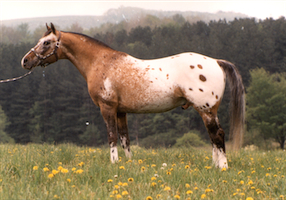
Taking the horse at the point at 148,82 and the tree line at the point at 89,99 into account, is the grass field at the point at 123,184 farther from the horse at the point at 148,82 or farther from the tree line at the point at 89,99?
the tree line at the point at 89,99

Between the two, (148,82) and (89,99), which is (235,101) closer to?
(148,82)

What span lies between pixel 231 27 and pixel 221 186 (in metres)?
56.4

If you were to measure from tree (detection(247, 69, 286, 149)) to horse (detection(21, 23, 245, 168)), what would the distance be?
36.2m

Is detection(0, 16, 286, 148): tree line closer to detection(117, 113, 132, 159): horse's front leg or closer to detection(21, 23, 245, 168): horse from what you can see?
detection(117, 113, 132, 159): horse's front leg

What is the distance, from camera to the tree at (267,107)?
38594 mm

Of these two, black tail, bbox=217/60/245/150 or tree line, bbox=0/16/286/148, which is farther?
tree line, bbox=0/16/286/148

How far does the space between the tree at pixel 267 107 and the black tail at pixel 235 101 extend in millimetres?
35540

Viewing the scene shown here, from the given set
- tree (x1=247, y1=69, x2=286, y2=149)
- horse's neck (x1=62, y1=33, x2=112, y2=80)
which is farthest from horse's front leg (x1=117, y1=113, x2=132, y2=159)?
tree (x1=247, y1=69, x2=286, y2=149)

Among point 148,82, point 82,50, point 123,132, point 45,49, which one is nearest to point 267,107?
point 123,132

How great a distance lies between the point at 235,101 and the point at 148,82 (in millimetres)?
2035

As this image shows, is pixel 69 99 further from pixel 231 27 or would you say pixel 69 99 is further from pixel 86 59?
pixel 86 59

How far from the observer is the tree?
3859 cm

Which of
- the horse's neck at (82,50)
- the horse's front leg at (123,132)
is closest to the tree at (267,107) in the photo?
the horse's front leg at (123,132)

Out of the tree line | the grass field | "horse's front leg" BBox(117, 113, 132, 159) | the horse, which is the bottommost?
the tree line
